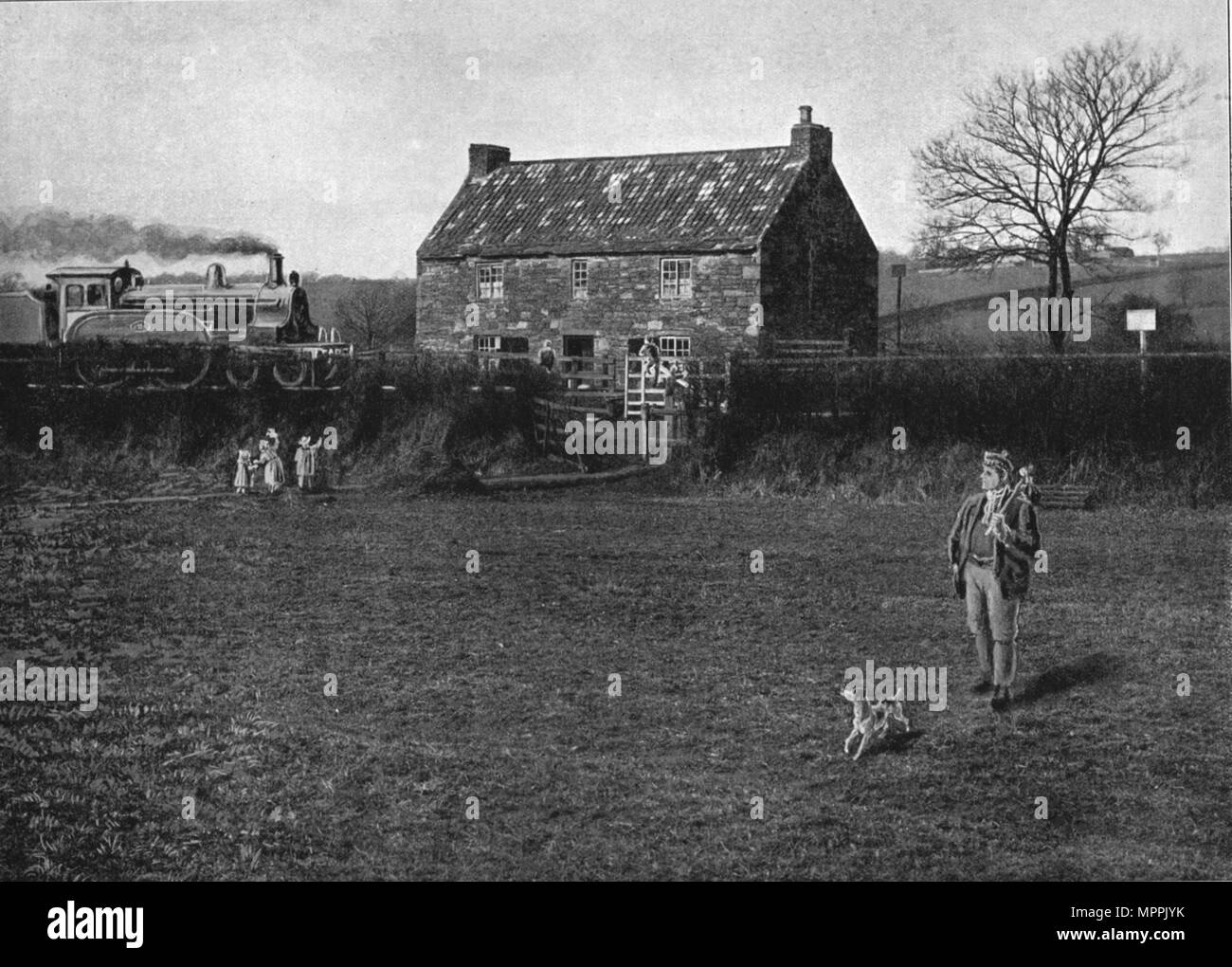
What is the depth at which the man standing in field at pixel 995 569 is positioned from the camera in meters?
7.88

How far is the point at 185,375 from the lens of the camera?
9.92 meters

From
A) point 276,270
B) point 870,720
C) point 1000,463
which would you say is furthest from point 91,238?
point 1000,463

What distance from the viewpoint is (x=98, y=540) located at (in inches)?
369

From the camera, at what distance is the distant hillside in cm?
846

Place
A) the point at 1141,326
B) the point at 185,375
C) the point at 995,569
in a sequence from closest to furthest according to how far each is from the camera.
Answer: the point at 995,569
the point at 1141,326
the point at 185,375

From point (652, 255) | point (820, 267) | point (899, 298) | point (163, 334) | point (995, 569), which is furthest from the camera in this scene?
point (652, 255)

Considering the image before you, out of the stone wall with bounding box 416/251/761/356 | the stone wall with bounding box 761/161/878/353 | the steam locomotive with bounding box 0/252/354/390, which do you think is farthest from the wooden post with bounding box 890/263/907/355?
the steam locomotive with bounding box 0/252/354/390

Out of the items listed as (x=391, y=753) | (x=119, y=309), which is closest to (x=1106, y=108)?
(x=391, y=753)

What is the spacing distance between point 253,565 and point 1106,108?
269 inches

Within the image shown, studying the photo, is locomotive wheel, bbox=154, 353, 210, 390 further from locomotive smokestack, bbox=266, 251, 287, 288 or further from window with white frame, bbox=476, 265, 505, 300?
window with white frame, bbox=476, 265, 505, 300

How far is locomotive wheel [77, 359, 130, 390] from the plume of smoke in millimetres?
992

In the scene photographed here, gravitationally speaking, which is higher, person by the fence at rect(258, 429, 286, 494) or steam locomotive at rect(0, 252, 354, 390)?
steam locomotive at rect(0, 252, 354, 390)

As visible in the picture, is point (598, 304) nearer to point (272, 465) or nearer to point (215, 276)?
point (272, 465)

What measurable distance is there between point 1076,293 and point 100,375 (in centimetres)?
744
